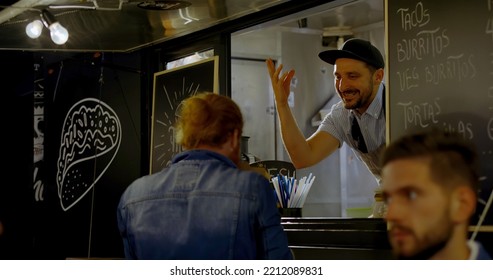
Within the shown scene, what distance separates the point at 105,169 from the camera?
5.93 metres

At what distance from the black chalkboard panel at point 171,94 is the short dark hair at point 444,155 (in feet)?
10.1

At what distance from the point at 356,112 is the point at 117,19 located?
1.77 metres

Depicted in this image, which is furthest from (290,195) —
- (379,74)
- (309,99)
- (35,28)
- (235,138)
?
(309,99)

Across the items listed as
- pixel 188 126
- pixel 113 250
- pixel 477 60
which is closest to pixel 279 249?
pixel 188 126

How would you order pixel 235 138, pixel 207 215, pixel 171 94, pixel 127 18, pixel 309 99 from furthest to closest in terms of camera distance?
pixel 309 99, pixel 171 94, pixel 127 18, pixel 235 138, pixel 207 215

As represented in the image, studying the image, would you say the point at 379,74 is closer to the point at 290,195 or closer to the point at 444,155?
the point at 290,195

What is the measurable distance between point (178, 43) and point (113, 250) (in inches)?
66.2

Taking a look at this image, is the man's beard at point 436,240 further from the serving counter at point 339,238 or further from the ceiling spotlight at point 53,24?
the ceiling spotlight at point 53,24

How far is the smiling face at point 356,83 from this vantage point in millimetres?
3955

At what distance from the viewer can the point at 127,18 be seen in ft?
16.0

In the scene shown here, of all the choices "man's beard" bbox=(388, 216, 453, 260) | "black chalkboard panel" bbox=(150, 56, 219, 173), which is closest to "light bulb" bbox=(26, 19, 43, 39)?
"black chalkboard panel" bbox=(150, 56, 219, 173)

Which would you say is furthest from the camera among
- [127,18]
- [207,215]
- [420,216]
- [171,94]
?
[171,94]

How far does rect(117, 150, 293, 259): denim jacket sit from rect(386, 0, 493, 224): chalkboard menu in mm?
1105

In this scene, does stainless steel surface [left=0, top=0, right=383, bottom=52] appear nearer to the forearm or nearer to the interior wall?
the interior wall
